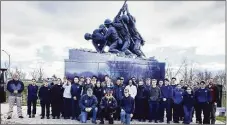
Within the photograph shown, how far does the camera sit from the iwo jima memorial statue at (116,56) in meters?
12.8

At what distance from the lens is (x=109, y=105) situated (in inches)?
413

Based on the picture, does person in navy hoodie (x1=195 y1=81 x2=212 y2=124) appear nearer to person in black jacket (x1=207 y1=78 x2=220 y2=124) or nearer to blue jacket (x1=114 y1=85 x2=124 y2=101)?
person in black jacket (x1=207 y1=78 x2=220 y2=124)

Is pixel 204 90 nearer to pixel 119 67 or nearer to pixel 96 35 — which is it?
pixel 119 67

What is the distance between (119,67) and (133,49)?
1.44 metres

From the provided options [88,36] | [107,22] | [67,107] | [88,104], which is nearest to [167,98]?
[88,104]

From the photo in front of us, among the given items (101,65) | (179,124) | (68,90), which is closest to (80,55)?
(101,65)

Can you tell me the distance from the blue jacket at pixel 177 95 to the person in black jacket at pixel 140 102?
0.93 meters

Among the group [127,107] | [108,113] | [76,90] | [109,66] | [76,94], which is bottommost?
[108,113]

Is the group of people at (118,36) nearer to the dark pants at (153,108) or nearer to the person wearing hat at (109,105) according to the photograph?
the dark pants at (153,108)

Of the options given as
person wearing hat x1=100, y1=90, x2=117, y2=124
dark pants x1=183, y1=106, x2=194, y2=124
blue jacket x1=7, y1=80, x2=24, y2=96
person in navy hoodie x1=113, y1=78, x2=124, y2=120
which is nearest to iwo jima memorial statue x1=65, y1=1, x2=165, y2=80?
person in navy hoodie x1=113, y1=78, x2=124, y2=120

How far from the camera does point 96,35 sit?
1403cm

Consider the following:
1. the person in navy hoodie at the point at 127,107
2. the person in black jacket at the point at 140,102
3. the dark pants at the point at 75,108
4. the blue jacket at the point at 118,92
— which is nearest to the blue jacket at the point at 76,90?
the dark pants at the point at 75,108

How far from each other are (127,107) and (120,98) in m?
0.46

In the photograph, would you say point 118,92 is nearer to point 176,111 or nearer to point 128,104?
point 128,104
